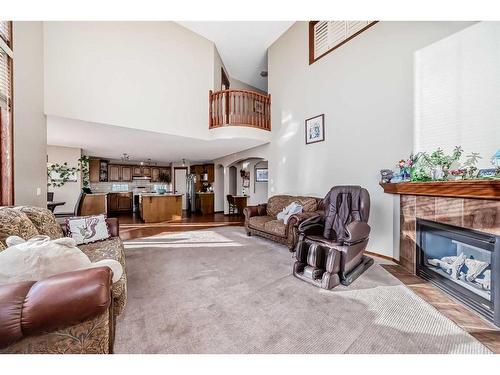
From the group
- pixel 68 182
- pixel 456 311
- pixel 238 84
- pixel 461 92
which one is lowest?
pixel 456 311

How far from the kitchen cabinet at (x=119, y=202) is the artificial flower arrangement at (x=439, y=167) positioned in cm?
936

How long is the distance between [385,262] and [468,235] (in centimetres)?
114

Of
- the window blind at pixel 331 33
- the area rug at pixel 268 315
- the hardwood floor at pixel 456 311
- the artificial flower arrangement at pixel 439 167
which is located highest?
the window blind at pixel 331 33

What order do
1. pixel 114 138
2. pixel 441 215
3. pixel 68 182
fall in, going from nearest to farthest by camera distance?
pixel 441 215 → pixel 114 138 → pixel 68 182

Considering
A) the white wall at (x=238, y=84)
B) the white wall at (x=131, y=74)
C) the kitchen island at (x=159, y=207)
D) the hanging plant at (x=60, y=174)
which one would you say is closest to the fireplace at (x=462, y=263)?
the white wall at (x=131, y=74)

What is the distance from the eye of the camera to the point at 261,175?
7539 millimetres

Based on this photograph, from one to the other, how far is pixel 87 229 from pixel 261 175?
5.64m

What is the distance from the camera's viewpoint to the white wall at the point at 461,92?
215 centimetres

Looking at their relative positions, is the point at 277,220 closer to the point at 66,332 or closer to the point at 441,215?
the point at 441,215

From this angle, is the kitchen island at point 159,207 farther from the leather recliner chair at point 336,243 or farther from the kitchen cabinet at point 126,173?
the leather recliner chair at point 336,243

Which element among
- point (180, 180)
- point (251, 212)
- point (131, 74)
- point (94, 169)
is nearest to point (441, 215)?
point (251, 212)
